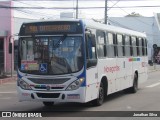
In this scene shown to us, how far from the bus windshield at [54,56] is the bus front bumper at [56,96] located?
0.59 metres

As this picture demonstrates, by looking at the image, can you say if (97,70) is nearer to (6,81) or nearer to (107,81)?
(107,81)

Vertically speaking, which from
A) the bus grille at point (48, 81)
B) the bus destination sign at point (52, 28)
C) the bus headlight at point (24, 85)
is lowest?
the bus headlight at point (24, 85)

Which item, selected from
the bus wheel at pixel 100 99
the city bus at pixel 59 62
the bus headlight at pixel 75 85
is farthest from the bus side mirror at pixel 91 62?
the bus wheel at pixel 100 99

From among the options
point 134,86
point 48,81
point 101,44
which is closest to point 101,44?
point 101,44

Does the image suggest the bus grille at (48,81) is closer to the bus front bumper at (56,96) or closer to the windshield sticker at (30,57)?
the bus front bumper at (56,96)

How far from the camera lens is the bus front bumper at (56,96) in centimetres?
1239

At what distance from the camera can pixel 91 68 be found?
13.2m

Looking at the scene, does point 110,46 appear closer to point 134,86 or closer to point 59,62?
point 59,62

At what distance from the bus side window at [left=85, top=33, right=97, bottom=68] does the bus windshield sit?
34 centimetres

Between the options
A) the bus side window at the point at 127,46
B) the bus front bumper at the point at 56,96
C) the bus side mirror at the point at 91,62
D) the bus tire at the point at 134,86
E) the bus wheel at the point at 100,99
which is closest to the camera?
the bus front bumper at the point at 56,96

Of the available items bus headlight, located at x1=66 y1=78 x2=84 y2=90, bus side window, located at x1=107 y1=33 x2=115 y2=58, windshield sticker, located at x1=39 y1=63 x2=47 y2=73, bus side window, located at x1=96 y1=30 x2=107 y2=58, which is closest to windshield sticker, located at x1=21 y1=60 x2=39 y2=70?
windshield sticker, located at x1=39 y1=63 x2=47 y2=73

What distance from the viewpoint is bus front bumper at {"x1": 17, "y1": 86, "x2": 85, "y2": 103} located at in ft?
40.7

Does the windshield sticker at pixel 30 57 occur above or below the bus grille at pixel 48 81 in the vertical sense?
above

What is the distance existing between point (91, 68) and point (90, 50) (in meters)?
→ 0.57
